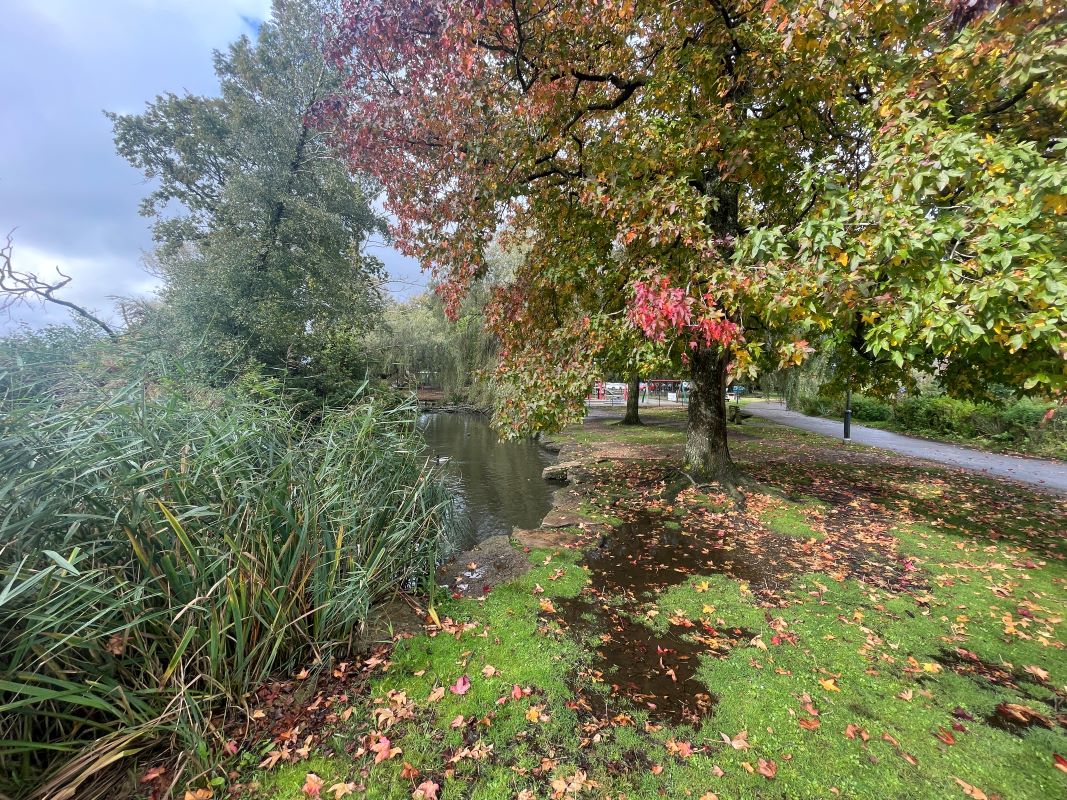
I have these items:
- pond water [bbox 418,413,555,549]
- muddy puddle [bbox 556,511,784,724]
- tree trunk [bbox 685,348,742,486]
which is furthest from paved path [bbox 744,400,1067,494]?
pond water [bbox 418,413,555,549]

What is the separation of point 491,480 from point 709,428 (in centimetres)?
479

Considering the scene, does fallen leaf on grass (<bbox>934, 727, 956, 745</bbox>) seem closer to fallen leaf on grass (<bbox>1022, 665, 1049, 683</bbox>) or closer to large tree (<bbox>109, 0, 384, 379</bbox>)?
fallen leaf on grass (<bbox>1022, 665, 1049, 683</bbox>)

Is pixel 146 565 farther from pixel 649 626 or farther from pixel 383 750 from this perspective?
pixel 649 626

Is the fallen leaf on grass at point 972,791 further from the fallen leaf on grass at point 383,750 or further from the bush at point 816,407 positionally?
the bush at point 816,407

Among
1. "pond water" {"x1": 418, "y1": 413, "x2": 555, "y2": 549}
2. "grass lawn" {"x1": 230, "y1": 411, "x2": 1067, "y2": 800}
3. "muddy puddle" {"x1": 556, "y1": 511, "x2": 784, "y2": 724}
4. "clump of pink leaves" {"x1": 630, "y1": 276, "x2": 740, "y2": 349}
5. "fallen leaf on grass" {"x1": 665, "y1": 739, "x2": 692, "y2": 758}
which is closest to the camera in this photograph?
"grass lawn" {"x1": 230, "y1": 411, "x2": 1067, "y2": 800}

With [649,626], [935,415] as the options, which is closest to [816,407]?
[935,415]

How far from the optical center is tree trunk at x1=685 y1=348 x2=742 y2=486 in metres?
6.63

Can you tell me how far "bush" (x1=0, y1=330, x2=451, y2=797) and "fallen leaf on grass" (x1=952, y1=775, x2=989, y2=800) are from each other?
132 inches

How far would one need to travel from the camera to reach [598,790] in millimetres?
1995

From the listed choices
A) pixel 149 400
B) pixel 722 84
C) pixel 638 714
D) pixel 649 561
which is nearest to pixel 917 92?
pixel 722 84

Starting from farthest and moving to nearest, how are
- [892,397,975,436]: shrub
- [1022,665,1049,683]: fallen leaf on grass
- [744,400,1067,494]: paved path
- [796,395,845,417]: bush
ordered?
[796,395,845,417]: bush, [892,397,975,436]: shrub, [744,400,1067,494]: paved path, [1022,665,1049,683]: fallen leaf on grass

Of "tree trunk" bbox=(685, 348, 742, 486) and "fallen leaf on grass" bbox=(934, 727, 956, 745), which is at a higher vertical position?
"tree trunk" bbox=(685, 348, 742, 486)

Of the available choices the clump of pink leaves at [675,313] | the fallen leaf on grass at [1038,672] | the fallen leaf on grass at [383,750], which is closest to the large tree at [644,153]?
the clump of pink leaves at [675,313]

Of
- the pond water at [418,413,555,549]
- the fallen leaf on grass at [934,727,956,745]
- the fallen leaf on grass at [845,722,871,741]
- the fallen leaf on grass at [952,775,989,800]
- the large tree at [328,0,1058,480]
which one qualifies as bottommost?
the pond water at [418,413,555,549]
